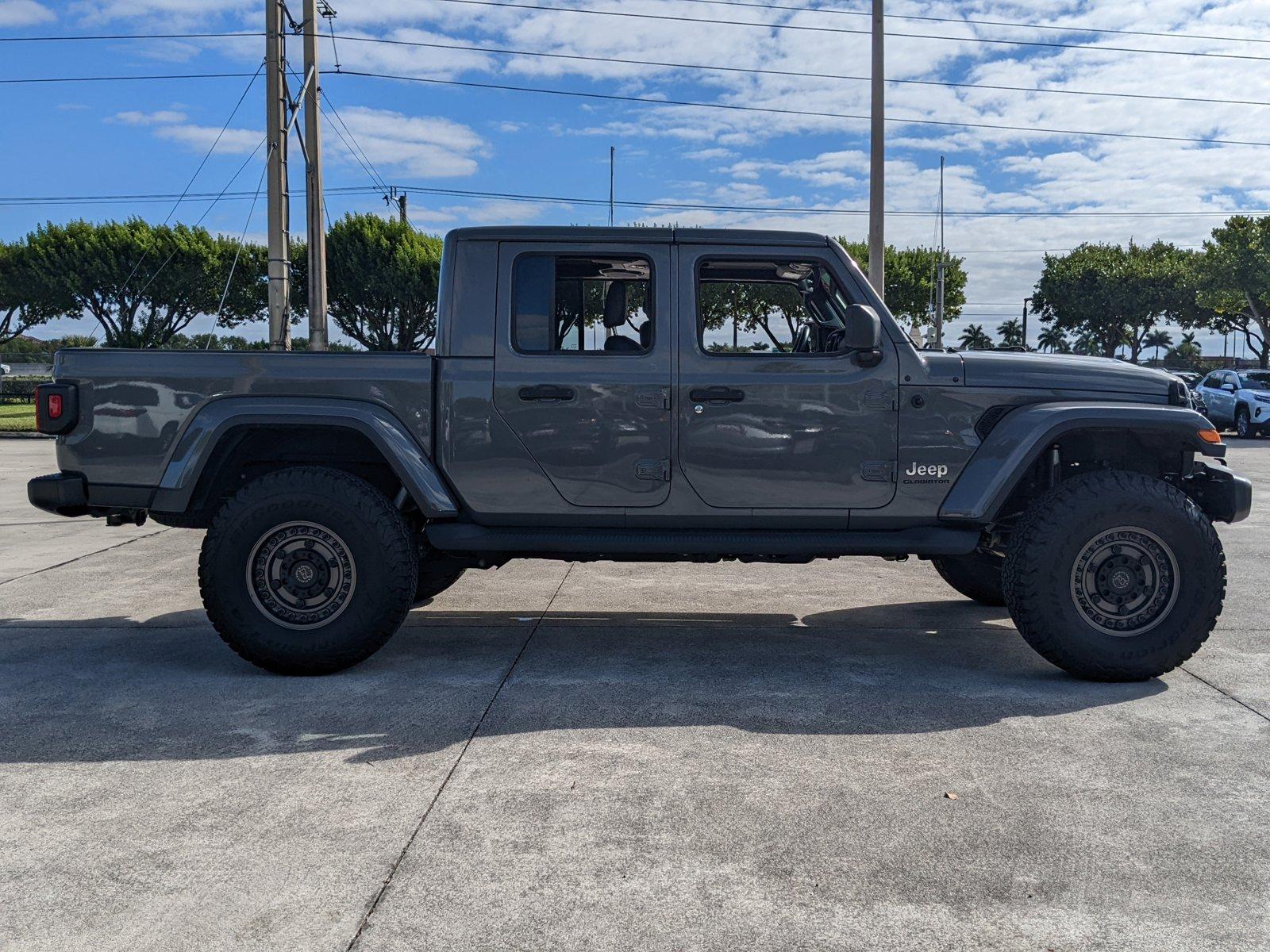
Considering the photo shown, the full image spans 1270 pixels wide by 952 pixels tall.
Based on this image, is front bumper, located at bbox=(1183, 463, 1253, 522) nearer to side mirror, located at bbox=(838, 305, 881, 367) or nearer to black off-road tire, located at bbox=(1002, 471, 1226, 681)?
black off-road tire, located at bbox=(1002, 471, 1226, 681)

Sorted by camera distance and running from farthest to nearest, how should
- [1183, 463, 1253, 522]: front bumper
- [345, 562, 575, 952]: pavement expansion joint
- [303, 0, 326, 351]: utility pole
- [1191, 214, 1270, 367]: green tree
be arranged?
[1191, 214, 1270, 367]: green tree < [303, 0, 326, 351]: utility pole < [1183, 463, 1253, 522]: front bumper < [345, 562, 575, 952]: pavement expansion joint

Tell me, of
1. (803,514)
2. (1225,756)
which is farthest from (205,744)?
(1225,756)

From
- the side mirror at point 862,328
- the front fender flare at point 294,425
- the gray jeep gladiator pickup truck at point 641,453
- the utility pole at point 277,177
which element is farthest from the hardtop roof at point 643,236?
the utility pole at point 277,177

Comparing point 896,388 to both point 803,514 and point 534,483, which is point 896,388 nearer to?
point 803,514

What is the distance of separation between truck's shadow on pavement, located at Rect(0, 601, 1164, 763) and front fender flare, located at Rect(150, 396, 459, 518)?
87 cm

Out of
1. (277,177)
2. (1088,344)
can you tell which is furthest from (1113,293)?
(277,177)

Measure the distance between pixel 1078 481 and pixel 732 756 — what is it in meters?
2.27

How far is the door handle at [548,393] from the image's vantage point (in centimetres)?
522

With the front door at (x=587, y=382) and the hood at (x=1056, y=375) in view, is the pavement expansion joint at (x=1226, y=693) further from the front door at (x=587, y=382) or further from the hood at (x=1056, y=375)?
the front door at (x=587, y=382)

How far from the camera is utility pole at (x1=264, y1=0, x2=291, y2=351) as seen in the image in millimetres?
15156

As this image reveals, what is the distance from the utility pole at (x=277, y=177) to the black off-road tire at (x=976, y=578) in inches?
427

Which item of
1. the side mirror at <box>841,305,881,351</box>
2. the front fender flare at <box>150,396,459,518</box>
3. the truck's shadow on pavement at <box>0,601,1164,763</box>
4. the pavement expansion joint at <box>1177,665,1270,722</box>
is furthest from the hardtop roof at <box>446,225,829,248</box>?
the pavement expansion joint at <box>1177,665,1270,722</box>

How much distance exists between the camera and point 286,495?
16.9ft

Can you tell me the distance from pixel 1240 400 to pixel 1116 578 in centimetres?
2622
